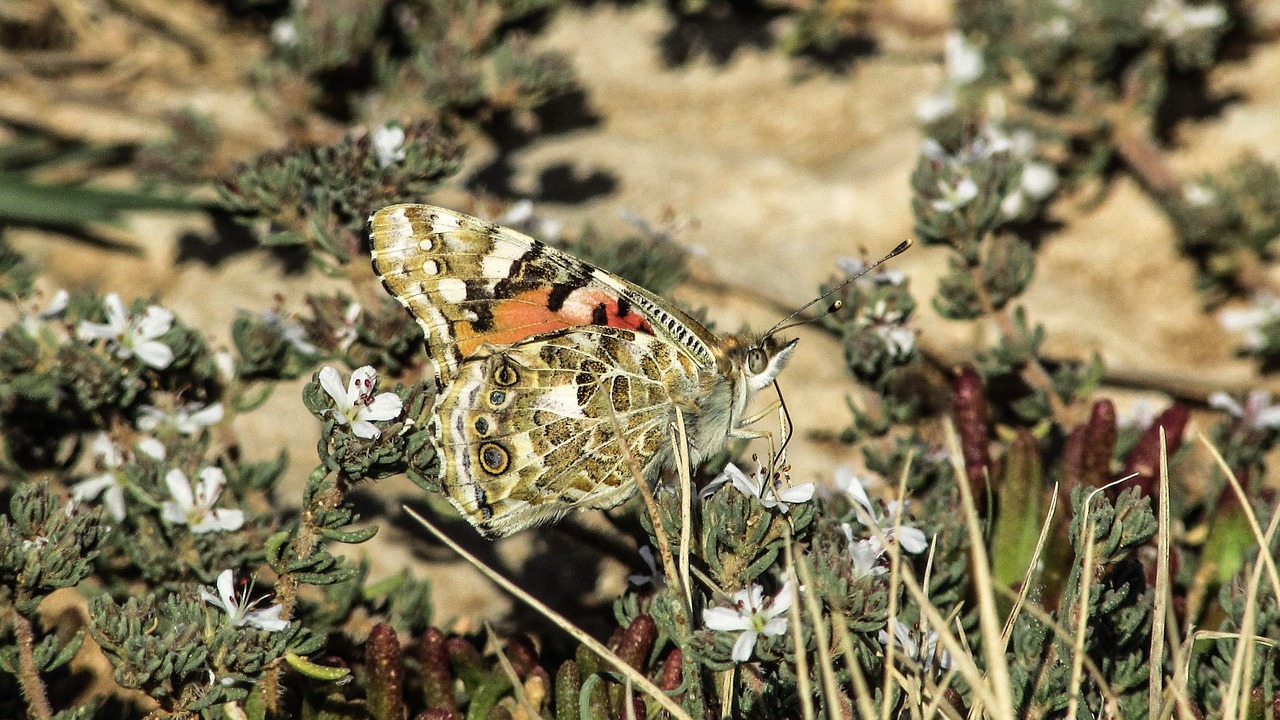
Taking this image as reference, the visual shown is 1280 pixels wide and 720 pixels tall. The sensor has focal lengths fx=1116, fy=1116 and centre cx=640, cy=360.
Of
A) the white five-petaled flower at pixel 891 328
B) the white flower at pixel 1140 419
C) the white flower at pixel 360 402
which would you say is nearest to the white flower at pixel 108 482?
the white flower at pixel 360 402

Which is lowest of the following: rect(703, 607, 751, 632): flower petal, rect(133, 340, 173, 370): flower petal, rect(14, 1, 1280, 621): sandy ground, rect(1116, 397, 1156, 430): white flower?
rect(14, 1, 1280, 621): sandy ground

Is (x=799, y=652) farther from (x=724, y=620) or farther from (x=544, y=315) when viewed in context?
(x=544, y=315)

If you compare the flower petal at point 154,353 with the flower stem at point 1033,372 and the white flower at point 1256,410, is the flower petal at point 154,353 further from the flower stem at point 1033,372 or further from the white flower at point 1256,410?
the white flower at point 1256,410

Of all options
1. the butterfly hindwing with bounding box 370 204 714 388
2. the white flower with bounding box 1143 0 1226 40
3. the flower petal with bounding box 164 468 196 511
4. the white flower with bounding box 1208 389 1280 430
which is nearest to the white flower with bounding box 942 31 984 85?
the white flower with bounding box 1143 0 1226 40

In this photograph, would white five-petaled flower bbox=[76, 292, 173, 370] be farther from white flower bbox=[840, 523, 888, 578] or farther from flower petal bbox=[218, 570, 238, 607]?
white flower bbox=[840, 523, 888, 578]

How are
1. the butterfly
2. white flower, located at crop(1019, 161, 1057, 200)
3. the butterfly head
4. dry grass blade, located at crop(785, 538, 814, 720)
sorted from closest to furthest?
dry grass blade, located at crop(785, 538, 814, 720), the butterfly, the butterfly head, white flower, located at crop(1019, 161, 1057, 200)
